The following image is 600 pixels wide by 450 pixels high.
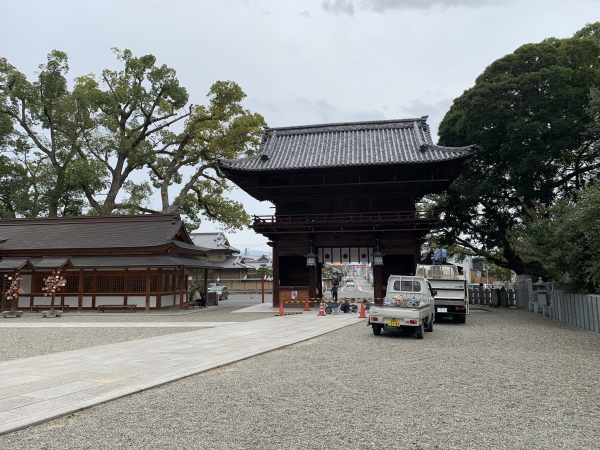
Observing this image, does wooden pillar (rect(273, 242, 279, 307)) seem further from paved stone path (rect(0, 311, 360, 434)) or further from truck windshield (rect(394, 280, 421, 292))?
truck windshield (rect(394, 280, 421, 292))

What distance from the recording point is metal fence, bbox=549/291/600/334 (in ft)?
46.6

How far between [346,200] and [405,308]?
14270mm

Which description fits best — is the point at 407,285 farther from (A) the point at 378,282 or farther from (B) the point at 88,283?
(B) the point at 88,283

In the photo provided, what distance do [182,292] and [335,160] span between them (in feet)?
41.1

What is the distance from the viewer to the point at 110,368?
8688 millimetres

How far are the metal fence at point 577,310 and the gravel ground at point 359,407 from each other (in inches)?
187

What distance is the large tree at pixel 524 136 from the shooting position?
2303 cm

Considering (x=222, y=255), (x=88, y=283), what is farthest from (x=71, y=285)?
(x=222, y=255)

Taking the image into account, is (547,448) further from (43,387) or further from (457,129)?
(457,129)

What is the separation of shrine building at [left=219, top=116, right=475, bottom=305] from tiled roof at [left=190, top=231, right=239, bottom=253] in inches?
1173

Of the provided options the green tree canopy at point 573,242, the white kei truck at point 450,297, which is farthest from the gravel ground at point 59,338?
the green tree canopy at point 573,242

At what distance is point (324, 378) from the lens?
7.75m

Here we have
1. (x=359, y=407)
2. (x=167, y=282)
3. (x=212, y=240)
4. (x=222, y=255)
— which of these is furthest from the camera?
(x=212, y=240)

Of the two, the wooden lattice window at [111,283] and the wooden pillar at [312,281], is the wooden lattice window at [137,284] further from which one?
the wooden pillar at [312,281]
